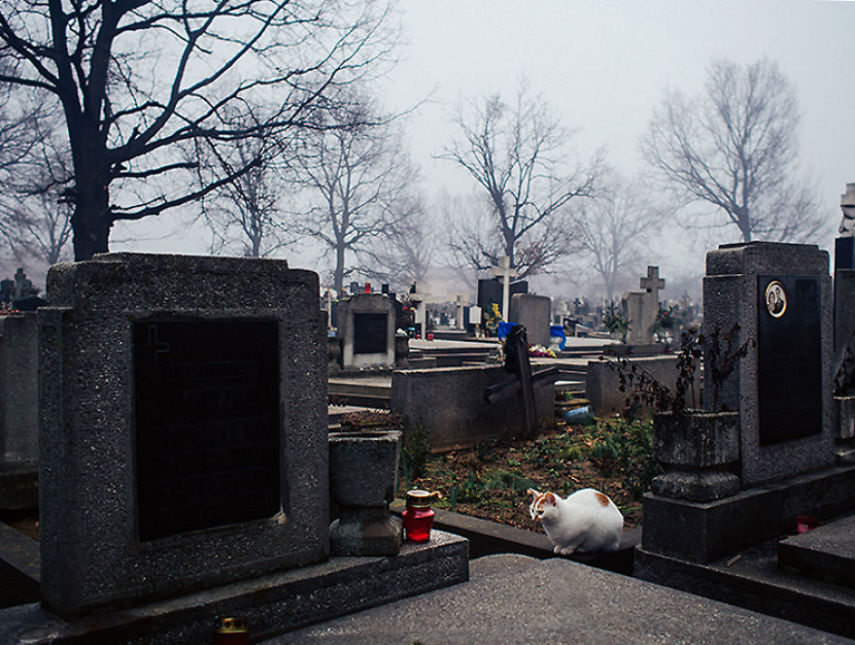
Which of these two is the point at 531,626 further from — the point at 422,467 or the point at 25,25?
the point at 25,25

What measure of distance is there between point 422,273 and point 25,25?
6313 cm

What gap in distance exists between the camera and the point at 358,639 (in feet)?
9.26

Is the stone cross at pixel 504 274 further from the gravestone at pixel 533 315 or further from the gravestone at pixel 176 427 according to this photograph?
the gravestone at pixel 176 427

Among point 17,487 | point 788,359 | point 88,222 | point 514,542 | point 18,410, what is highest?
point 88,222

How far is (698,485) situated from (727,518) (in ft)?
0.89

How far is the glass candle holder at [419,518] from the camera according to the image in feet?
11.6

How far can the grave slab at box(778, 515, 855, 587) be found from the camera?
149 inches

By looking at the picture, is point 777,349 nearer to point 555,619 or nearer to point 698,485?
point 698,485

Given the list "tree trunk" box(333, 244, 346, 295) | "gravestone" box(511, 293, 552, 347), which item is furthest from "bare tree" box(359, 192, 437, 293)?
"gravestone" box(511, 293, 552, 347)

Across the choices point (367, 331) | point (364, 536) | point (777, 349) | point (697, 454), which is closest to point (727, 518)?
point (697, 454)

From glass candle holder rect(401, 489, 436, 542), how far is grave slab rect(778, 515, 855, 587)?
6.75 ft

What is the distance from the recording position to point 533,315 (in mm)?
18859

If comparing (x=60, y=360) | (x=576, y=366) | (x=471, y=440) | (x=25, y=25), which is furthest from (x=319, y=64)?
(x=60, y=360)

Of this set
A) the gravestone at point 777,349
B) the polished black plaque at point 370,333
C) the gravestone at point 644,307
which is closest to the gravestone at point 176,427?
the gravestone at point 777,349
